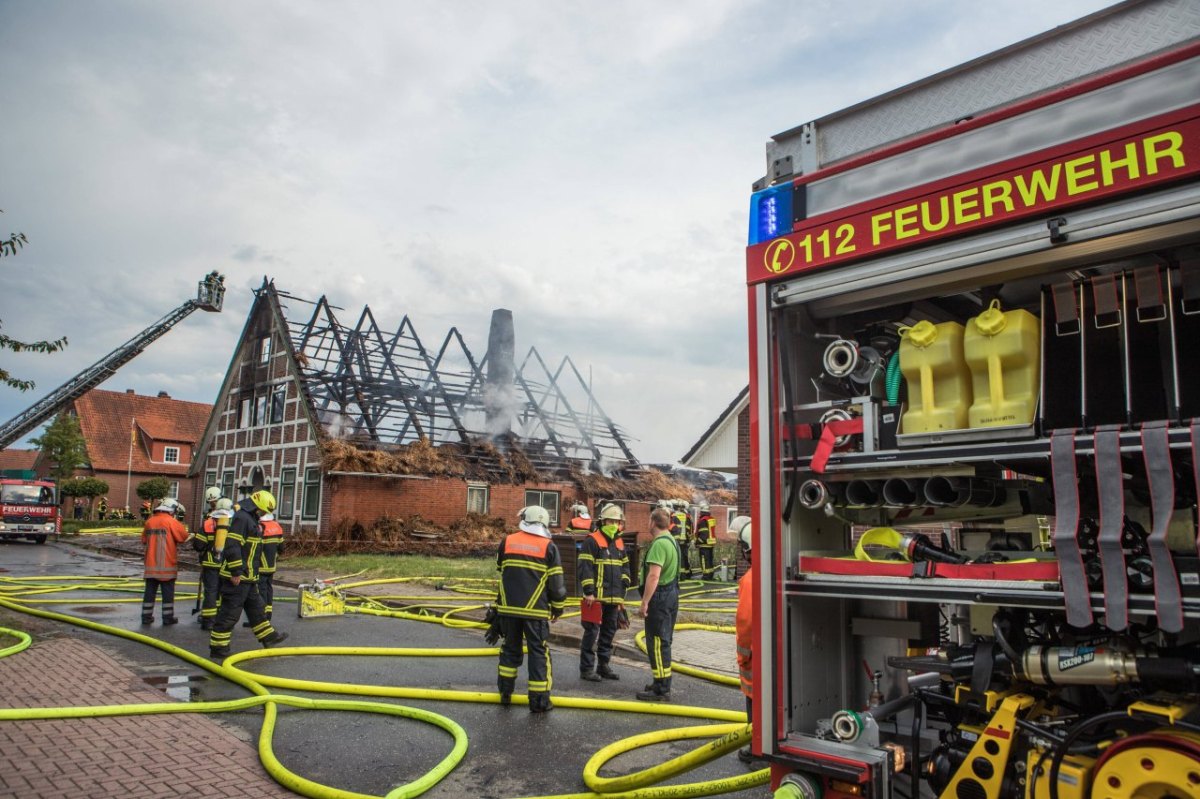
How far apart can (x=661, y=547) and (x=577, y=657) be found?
2.62m

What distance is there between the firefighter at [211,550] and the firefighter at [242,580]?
120cm

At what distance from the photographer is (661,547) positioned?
673cm

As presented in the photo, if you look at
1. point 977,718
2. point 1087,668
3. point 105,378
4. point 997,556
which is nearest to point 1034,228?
point 997,556

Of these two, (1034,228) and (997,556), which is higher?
(1034,228)

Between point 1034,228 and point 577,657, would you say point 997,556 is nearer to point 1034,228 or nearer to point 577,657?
point 1034,228

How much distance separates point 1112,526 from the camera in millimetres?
2551

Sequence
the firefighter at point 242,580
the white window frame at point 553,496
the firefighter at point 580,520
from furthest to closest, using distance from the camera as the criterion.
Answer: the white window frame at point 553,496
the firefighter at point 580,520
the firefighter at point 242,580

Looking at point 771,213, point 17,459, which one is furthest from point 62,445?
point 771,213

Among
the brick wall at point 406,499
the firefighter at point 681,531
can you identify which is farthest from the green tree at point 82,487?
the firefighter at point 681,531

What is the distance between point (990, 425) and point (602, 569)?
483 centimetres

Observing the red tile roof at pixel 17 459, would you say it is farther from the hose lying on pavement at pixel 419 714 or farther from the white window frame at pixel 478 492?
the hose lying on pavement at pixel 419 714

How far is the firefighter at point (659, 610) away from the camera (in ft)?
21.6

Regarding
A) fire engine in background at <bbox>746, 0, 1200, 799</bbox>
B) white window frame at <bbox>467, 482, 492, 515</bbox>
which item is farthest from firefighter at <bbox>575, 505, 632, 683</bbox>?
white window frame at <bbox>467, 482, 492, 515</bbox>

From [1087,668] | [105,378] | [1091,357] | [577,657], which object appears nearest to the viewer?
[1087,668]
